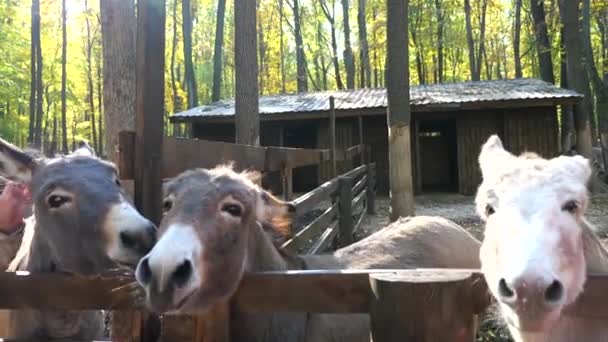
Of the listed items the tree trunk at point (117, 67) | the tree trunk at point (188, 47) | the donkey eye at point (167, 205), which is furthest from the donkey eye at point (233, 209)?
the tree trunk at point (188, 47)

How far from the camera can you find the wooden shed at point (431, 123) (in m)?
17.8

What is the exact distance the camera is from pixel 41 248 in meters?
2.89

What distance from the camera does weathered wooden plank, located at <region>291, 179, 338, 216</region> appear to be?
4660mm

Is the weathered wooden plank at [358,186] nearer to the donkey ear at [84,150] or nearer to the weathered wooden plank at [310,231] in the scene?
the weathered wooden plank at [310,231]

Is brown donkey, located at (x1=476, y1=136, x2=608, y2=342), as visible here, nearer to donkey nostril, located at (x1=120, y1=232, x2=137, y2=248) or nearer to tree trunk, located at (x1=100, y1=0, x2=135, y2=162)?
donkey nostril, located at (x1=120, y1=232, x2=137, y2=248)

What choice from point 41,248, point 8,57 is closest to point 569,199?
point 41,248

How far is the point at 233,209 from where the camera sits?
2508 millimetres

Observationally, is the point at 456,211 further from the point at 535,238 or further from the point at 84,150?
the point at 535,238

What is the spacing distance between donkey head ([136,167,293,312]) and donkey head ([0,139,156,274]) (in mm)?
178

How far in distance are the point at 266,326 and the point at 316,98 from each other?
63.0 feet

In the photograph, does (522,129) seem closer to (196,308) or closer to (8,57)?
(196,308)

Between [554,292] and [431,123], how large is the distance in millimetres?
21664

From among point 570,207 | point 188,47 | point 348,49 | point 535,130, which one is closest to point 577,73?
point 535,130

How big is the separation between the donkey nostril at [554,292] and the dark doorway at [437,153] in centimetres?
2123
